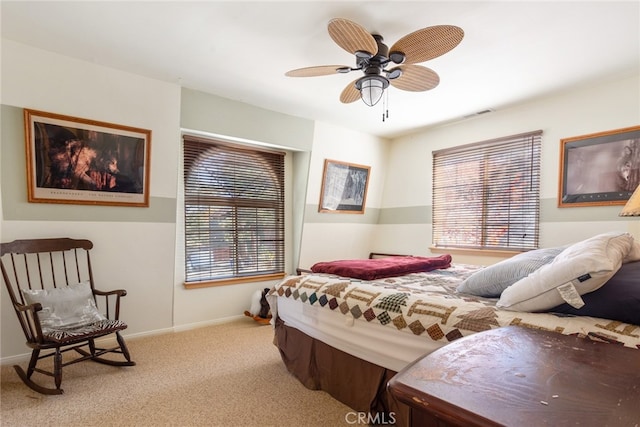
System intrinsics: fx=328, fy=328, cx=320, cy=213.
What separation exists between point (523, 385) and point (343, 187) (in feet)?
12.8

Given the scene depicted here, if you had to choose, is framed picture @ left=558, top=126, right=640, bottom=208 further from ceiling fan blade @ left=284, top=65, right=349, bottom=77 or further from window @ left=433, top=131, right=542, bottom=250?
ceiling fan blade @ left=284, top=65, right=349, bottom=77

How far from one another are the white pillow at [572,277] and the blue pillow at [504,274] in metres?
0.21

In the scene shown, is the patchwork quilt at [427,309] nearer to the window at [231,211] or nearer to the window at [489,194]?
the window at [231,211]

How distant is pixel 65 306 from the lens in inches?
94.5

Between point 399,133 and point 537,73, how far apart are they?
6.62 feet

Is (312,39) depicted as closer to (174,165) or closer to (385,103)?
(385,103)

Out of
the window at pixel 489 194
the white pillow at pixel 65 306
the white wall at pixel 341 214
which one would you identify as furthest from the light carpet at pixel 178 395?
the window at pixel 489 194

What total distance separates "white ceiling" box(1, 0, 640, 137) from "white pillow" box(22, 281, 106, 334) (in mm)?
1834

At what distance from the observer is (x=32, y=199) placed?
101 inches

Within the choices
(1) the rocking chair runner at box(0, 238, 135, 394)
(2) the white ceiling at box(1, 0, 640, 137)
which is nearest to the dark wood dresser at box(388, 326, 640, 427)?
(2) the white ceiling at box(1, 0, 640, 137)

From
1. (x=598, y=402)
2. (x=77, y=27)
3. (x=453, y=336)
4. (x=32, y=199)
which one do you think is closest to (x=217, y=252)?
(x=32, y=199)

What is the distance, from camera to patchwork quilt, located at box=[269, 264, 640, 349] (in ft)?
4.03

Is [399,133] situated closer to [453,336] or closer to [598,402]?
[453,336]

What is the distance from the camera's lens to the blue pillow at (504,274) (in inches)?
64.4
